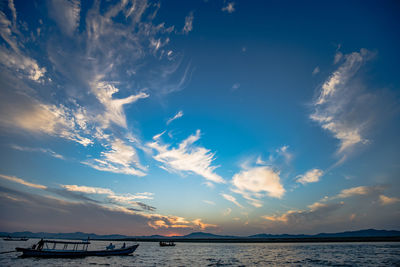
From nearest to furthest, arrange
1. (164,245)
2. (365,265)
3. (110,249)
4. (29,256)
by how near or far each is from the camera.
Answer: (365,265)
(29,256)
(110,249)
(164,245)

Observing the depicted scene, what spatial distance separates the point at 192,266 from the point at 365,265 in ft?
117

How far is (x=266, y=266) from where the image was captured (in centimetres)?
4228

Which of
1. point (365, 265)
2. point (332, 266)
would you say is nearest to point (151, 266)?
point (332, 266)

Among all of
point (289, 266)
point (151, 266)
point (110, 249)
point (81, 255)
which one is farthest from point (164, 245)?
point (289, 266)

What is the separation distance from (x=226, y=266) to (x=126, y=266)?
21087 mm

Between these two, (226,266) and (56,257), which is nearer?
(226,266)

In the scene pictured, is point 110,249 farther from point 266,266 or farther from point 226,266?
point 266,266

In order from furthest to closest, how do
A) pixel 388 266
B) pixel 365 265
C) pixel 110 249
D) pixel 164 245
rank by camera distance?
pixel 164 245 → pixel 110 249 → pixel 365 265 → pixel 388 266

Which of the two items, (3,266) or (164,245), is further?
(164,245)

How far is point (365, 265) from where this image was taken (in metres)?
40.9

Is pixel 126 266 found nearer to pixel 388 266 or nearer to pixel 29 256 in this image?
pixel 29 256

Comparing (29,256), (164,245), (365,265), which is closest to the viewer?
(365,265)

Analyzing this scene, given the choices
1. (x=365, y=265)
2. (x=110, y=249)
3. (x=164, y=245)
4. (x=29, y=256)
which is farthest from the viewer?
(x=164, y=245)

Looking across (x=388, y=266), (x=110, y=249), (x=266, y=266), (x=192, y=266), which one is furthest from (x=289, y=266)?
(x=110, y=249)
